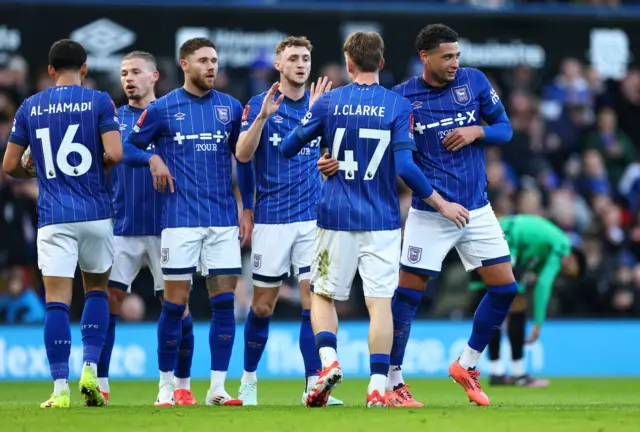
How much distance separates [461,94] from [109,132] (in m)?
2.47

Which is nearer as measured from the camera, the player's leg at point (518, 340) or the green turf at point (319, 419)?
the green turf at point (319, 419)

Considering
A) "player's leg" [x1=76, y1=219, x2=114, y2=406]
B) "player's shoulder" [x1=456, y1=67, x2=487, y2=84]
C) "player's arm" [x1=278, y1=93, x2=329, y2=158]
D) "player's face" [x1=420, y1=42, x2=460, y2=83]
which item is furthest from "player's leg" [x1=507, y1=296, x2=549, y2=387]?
"player's leg" [x1=76, y1=219, x2=114, y2=406]

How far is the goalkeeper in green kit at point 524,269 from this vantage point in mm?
12906

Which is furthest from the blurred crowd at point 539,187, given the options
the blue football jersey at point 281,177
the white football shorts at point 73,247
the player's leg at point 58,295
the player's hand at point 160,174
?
the player's leg at point 58,295

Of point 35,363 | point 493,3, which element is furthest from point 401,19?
point 35,363

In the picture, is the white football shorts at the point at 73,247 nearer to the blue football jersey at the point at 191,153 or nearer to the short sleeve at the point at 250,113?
the blue football jersey at the point at 191,153

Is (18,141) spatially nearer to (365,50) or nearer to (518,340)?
(365,50)

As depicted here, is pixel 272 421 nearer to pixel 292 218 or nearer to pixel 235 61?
pixel 292 218

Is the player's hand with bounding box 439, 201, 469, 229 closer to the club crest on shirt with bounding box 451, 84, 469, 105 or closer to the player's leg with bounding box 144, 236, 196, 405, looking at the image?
the club crest on shirt with bounding box 451, 84, 469, 105

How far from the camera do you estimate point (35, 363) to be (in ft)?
49.0

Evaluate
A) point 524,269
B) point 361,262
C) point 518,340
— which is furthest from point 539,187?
point 361,262

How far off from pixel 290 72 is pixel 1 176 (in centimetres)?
763

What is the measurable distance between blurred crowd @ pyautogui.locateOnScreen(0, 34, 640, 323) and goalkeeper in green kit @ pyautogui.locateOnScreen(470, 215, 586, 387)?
1307 millimetres

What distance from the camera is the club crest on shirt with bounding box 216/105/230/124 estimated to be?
908 centimetres
